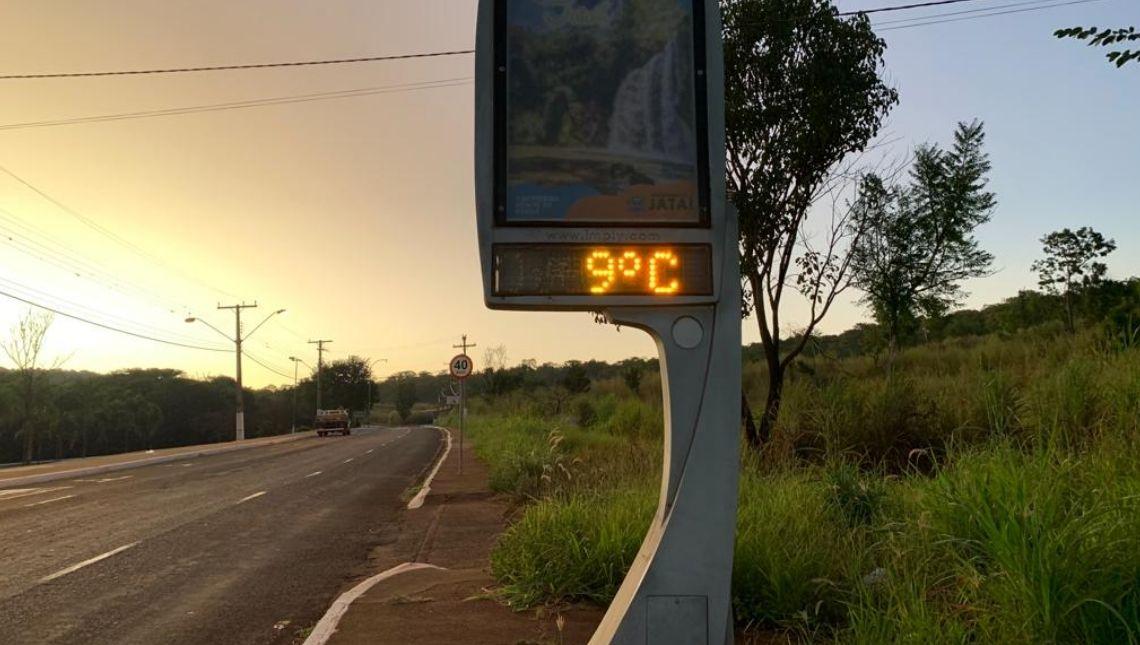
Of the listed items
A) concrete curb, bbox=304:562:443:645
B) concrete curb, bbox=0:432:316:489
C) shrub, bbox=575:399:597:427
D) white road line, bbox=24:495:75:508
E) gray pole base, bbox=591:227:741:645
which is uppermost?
gray pole base, bbox=591:227:741:645

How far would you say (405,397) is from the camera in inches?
5748

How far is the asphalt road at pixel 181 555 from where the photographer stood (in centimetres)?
698

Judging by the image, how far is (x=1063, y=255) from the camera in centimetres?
2750

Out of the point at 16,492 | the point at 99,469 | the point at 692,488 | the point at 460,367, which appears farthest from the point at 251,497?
the point at 692,488

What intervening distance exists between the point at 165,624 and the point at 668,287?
534 centimetres

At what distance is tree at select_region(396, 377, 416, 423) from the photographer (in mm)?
141125

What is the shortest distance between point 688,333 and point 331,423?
6508cm

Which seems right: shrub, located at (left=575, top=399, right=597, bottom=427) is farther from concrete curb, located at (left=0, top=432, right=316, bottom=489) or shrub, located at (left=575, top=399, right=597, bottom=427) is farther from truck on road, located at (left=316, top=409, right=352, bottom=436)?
truck on road, located at (left=316, top=409, right=352, bottom=436)

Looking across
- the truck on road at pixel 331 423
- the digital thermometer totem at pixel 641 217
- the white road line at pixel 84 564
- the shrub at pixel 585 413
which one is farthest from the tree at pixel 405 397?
the digital thermometer totem at pixel 641 217

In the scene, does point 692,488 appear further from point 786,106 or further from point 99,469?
point 99,469

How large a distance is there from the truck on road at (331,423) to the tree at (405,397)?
2817 inches

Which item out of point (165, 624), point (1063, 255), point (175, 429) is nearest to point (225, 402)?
point (175, 429)

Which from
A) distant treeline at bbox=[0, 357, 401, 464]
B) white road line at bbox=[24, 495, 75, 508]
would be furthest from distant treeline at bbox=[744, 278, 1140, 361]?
distant treeline at bbox=[0, 357, 401, 464]

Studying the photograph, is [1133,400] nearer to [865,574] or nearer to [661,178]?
[865,574]
